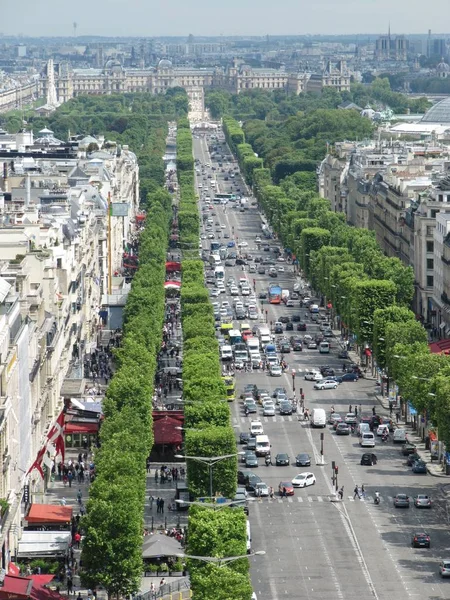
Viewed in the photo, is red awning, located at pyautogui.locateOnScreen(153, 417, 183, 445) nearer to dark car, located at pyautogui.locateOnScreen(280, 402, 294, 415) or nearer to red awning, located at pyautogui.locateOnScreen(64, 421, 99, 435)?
red awning, located at pyautogui.locateOnScreen(64, 421, 99, 435)

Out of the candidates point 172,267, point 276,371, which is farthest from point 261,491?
point 172,267

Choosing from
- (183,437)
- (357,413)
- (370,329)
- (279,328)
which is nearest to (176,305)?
(279,328)

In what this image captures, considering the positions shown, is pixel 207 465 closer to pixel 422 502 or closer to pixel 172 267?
pixel 422 502

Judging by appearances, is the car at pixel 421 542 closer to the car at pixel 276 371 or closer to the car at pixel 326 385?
the car at pixel 326 385

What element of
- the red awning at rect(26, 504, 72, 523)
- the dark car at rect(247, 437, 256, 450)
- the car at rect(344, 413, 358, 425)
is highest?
the red awning at rect(26, 504, 72, 523)

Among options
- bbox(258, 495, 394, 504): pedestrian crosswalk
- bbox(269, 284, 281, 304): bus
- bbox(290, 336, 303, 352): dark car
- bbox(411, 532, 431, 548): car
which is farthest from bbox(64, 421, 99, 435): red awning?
bbox(269, 284, 281, 304): bus
